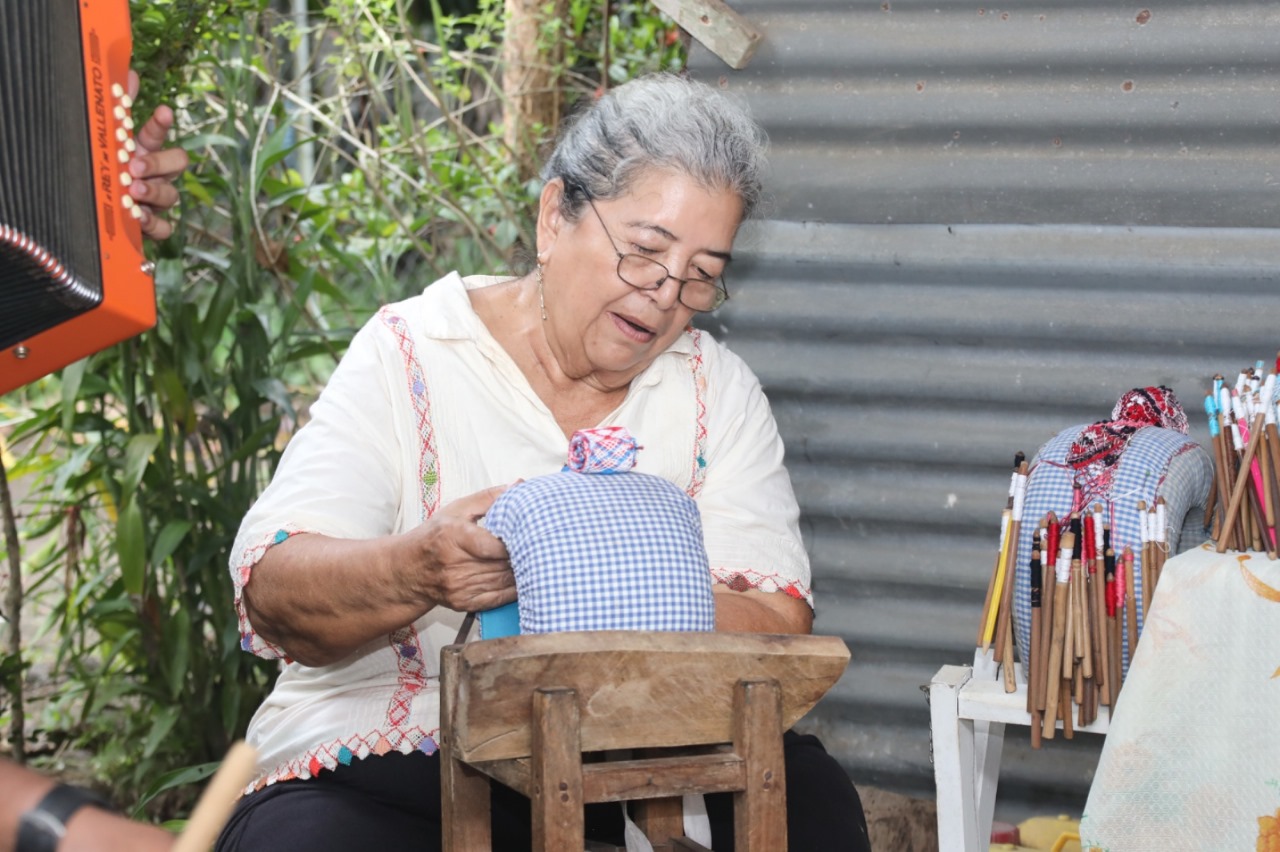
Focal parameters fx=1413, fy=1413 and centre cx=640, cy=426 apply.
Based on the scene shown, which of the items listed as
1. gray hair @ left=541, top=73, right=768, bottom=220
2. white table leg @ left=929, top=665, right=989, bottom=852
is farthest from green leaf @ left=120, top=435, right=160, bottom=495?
white table leg @ left=929, top=665, right=989, bottom=852

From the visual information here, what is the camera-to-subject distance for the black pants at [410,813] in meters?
1.93

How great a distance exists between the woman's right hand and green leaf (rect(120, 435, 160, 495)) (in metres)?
1.52

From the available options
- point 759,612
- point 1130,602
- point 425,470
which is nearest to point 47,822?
point 425,470

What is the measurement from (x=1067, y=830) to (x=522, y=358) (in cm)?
154

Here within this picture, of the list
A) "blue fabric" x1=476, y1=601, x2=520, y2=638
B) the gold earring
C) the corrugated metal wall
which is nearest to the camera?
"blue fabric" x1=476, y1=601, x2=520, y2=638

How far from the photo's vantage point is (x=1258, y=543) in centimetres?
207

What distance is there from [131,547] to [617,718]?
184 centimetres

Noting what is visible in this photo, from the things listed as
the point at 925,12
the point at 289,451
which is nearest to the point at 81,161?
the point at 289,451

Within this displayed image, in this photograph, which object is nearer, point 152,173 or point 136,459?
point 152,173

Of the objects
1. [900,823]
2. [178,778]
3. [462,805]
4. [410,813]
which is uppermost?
[462,805]

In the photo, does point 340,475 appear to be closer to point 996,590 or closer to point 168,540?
point 996,590

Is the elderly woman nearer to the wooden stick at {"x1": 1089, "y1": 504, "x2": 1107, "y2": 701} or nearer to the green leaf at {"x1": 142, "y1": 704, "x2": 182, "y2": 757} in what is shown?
the wooden stick at {"x1": 1089, "y1": 504, "x2": 1107, "y2": 701}

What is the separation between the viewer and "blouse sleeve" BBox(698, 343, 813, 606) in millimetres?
2279

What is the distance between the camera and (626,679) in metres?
1.66
